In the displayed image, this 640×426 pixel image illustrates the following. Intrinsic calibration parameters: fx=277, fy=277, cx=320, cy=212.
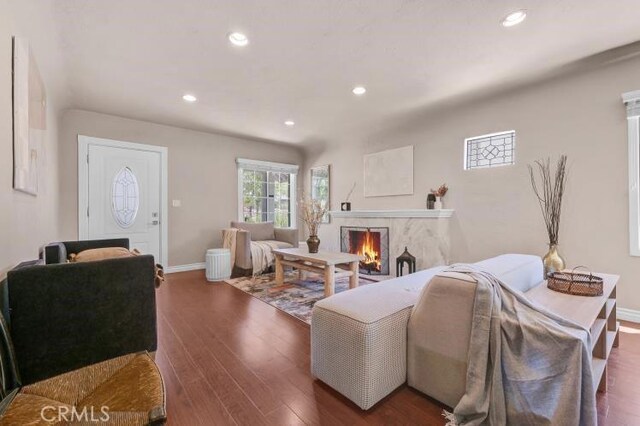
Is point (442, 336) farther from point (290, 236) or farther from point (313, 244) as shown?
point (290, 236)

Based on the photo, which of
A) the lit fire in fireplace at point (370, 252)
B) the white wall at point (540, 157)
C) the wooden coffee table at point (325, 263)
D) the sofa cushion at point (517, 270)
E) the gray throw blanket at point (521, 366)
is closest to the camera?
the gray throw blanket at point (521, 366)

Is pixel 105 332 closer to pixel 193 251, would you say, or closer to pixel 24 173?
pixel 24 173

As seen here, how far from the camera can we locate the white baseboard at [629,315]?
2545mm

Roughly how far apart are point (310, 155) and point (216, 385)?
511 centimetres

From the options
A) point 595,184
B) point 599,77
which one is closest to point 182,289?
point 595,184

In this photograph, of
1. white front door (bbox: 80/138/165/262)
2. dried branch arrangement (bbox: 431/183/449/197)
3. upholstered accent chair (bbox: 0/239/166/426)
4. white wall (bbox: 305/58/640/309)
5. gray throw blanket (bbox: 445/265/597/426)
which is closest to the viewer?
upholstered accent chair (bbox: 0/239/166/426)

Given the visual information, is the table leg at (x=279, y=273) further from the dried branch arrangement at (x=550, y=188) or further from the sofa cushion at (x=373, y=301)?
the dried branch arrangement at (x=550, y=188)

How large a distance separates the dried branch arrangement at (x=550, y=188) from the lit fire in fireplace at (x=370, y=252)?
2.14 metres

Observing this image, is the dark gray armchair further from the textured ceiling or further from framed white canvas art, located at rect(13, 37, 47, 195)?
the textured ceiling

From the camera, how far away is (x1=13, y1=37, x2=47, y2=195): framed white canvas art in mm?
1448

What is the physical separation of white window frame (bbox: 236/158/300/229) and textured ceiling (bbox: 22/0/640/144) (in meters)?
1.77

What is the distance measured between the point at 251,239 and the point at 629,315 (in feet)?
15.5

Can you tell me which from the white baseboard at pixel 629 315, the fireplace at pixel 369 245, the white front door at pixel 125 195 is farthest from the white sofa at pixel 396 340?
the white front door at pixel 125 195

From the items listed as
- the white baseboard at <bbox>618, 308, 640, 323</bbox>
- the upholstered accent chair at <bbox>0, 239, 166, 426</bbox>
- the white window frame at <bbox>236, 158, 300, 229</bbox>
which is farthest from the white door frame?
the white baseboard at <bbox>618, 308, 640, 323</bbox>
